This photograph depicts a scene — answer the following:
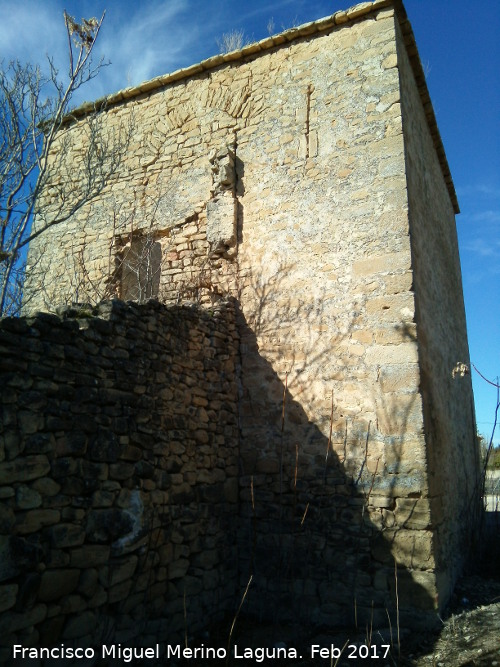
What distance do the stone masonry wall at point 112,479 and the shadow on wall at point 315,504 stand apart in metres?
0.36

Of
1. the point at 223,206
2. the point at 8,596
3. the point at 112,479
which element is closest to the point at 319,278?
the point at 223,206

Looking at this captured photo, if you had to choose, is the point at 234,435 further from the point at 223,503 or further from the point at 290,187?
the point at 290,187

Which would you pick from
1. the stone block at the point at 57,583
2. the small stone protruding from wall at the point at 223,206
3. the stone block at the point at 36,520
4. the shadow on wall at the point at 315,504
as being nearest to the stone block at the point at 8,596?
the stone block at the point at 57,583

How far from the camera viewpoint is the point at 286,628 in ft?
15.4

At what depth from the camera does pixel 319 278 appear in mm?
5496

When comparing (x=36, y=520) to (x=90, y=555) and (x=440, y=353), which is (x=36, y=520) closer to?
(x=90, y=555)

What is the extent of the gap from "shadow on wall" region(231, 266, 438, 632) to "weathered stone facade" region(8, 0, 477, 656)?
2cm

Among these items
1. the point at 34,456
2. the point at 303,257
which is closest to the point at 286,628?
the point at 34,456

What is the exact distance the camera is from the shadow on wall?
451 centimetres

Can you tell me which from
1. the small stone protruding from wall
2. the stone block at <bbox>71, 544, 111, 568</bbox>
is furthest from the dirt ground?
the small stone protruding from wall

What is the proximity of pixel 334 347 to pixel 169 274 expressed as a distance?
2.39 metres

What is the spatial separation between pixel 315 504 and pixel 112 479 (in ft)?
7.31

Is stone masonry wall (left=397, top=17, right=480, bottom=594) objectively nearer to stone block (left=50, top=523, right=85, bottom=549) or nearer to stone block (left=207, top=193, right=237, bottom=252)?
stone block (left=207, top=193, right=237, bottom=252)

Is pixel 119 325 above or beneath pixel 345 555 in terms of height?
above
